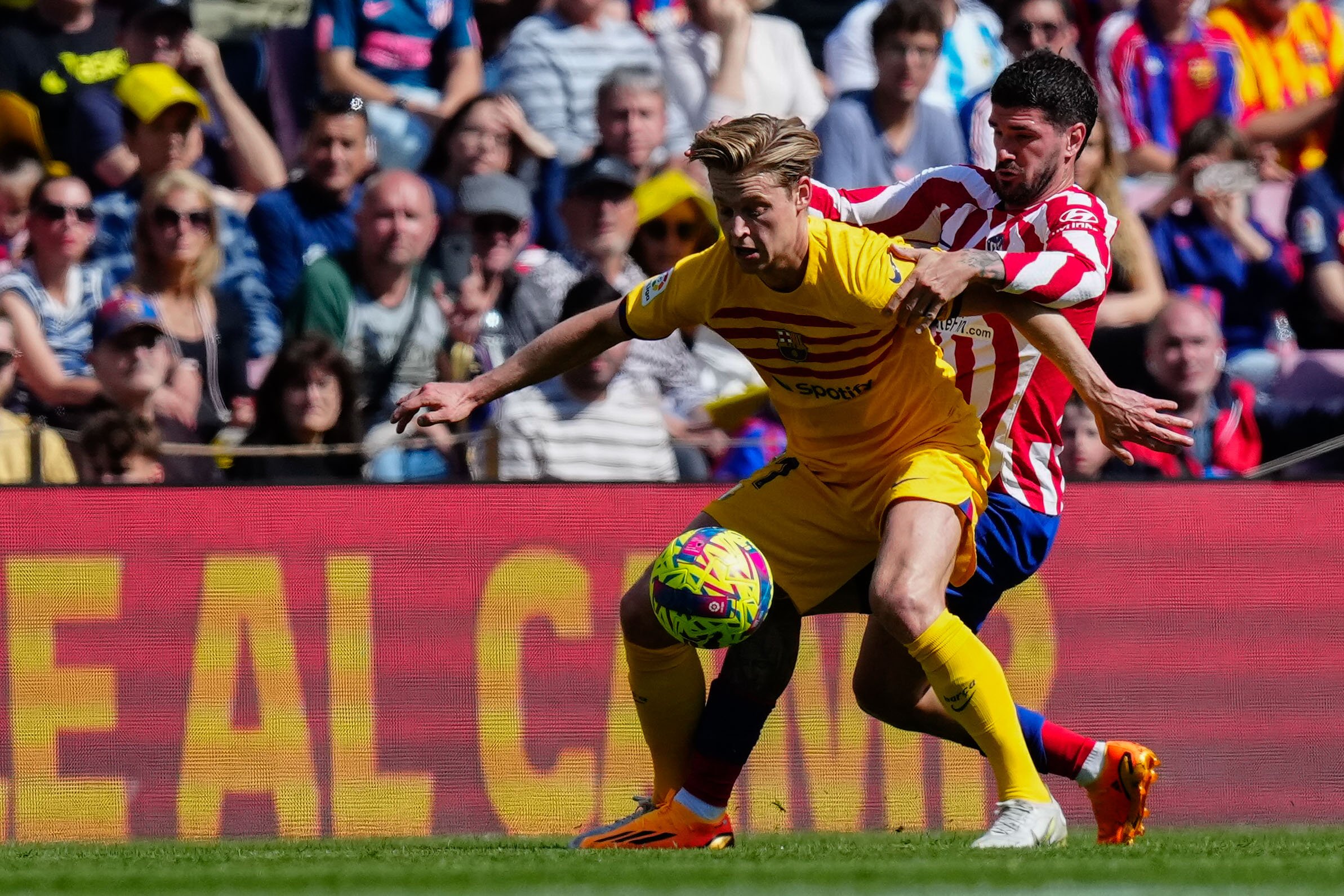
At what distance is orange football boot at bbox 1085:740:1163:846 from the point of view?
5578mm

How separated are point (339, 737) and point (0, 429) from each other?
5.96 ft

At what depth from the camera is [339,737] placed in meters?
6.75

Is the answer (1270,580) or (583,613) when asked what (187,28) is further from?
(1270,580)

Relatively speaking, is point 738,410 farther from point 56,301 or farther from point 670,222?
point 56,301

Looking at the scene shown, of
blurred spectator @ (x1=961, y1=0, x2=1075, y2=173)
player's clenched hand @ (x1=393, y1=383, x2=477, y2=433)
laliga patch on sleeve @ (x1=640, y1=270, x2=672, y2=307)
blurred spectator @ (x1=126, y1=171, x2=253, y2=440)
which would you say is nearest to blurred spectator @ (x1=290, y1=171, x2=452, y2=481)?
blurred spectator @ (x1=126, y1=171, x2=253, y2=440)

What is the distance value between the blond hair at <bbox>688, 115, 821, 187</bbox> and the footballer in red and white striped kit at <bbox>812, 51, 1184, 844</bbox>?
0.64 metres

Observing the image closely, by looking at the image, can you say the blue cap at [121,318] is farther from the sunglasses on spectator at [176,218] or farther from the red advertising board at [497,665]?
the red advertising board at [497,665]

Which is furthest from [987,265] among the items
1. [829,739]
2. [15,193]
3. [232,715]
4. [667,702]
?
[15,193]

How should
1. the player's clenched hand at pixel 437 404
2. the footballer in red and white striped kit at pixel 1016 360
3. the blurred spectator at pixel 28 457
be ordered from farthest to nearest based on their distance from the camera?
the blurred spectator at pixel 28 457 → the footballer in red and white striped kit at pixel 1016 360 → the player's clenched hand at pixel 437 404

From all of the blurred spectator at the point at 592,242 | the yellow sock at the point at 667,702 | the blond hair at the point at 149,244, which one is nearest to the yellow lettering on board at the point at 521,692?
the yellow sock at the point at 667,702

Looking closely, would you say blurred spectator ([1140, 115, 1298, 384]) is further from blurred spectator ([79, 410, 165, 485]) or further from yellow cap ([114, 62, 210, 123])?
blurred spectator ([79, 410, 165, 485])

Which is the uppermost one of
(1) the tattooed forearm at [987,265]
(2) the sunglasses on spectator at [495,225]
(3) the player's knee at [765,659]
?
(2) the sunglasses on spectator at [495,225]

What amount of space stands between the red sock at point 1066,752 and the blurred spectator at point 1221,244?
12.7 ft

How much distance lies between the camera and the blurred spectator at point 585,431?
7.41 metres
